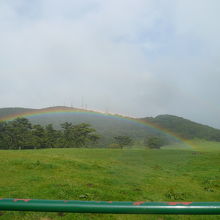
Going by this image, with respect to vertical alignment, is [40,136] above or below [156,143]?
above

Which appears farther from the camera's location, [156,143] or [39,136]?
[156,143]

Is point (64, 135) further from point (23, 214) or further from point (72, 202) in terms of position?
point (72, 202)

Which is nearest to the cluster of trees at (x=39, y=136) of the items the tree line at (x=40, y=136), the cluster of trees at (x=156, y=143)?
the tree line at (x=40, y=136)

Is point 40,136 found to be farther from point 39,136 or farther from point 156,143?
point 156,143

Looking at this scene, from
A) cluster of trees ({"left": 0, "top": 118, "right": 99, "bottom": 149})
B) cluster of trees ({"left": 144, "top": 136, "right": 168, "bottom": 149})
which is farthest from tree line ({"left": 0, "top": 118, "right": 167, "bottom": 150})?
cluster of trees ({"left": 144, "top": 136, "right": 168, "bottom": 149})

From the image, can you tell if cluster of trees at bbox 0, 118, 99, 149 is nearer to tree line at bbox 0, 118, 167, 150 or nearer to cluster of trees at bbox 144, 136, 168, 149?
tree line at bbox 0, 118, 167, 150

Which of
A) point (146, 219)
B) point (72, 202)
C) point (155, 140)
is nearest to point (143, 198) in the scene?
point (146, 219)

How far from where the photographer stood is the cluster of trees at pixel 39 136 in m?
63.1

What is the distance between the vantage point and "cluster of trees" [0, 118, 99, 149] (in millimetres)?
63125

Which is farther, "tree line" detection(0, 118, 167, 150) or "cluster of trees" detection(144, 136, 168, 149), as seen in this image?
"cluster of trees" detection(144, 136, 168, 149)

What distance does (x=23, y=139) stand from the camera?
208ft

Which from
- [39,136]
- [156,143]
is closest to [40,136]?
[39,136]

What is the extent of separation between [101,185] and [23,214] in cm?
408

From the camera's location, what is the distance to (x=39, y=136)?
6412 cm
